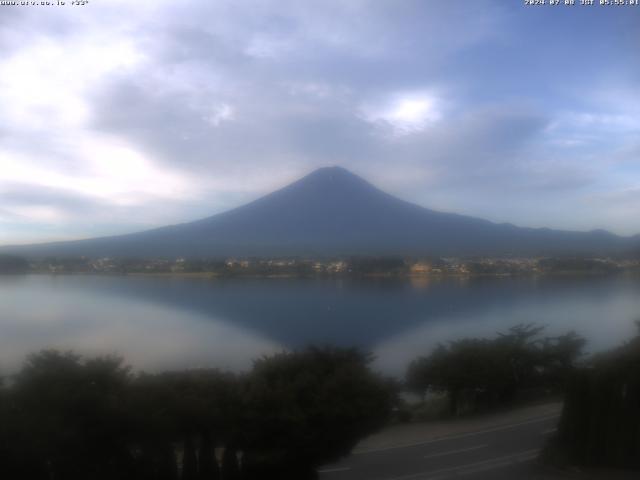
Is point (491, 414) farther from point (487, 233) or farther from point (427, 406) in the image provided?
point (487, 233)

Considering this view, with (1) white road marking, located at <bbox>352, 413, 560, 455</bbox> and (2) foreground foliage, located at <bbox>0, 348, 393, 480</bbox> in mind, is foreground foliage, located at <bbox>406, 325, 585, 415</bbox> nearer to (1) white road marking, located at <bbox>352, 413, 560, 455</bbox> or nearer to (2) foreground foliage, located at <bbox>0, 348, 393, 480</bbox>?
(1) white road marking, located at <bbox>352, 413, 560, 455</bbox>

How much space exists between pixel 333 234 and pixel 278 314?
409cm

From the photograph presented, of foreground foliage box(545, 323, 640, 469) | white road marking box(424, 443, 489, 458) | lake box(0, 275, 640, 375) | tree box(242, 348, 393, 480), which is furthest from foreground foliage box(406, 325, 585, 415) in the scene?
tree box(242, 348, 393, 480)

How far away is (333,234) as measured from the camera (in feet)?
38.8

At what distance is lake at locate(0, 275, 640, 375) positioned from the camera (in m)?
6.57

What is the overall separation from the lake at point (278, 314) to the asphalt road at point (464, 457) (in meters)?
1.08

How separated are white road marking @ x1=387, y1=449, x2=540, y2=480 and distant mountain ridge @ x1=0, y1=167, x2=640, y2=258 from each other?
12.2ft

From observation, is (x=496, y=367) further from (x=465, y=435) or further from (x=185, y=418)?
(x=185, y=418)

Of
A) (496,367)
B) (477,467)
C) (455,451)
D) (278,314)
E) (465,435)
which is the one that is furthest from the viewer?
(278,314)

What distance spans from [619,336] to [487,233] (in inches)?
156

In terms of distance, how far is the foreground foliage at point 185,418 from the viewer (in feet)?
15.9

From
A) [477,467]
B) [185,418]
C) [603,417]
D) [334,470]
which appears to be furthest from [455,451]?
[185,418]

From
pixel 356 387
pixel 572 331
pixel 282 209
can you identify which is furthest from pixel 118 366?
pixel 282 209

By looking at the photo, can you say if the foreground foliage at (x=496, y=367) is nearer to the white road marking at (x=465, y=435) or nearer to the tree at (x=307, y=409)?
the white road marking at (x=465, y=435)
